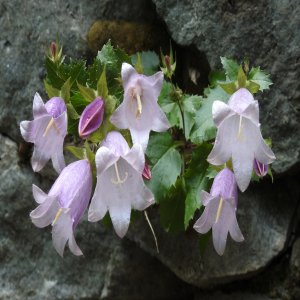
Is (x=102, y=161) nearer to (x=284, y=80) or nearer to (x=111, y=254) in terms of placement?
(x=284, y=80)

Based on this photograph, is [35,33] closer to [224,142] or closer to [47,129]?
[47,129]

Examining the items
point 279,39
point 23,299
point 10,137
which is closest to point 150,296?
point 23,299

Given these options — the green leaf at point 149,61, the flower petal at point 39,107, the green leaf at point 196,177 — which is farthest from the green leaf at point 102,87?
the green leaf at point 149,61

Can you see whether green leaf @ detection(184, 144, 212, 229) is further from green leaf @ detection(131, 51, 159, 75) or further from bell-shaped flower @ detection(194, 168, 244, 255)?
green leaf @ detection(131, 51, 159, 75)

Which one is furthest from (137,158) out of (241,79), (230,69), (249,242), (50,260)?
(50,260)

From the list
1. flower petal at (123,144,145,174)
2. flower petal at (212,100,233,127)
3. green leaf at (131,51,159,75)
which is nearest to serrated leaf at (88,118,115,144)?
flower petal at (123,144,145,174)

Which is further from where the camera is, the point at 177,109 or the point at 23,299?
the point at 23,299

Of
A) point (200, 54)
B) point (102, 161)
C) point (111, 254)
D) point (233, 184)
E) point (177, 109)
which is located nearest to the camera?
point (102, 161)

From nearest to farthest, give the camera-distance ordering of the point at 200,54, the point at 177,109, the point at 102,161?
the point at 102,161 < the point at 177,109 < the point at 200,54
